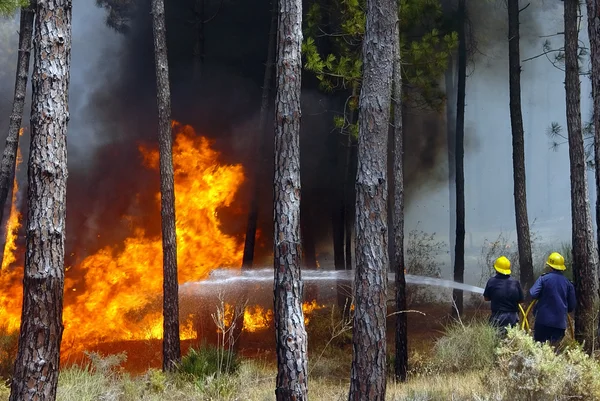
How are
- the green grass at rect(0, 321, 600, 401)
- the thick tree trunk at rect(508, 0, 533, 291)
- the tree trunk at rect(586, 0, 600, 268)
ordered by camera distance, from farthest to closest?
the thick tree trunk at rect(508, 0, 533, 291)
the green grass at rect(0, 321, 600, 401)
the tree trunk at rect(586, 0, 600, 268)

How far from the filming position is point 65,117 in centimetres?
505

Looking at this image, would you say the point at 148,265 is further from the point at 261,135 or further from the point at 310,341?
the point at 310,341

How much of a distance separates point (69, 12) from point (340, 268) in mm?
11648

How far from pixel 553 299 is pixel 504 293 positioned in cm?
70

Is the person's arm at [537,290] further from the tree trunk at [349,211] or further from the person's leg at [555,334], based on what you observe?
the tree trunk at [349,211]

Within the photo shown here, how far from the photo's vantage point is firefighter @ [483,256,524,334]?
8.56 metres

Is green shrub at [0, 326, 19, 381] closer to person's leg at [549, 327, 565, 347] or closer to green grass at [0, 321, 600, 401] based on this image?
green grass at [0, 321, 600, 401]

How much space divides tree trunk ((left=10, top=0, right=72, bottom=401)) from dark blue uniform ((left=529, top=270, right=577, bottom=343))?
639 centimetres

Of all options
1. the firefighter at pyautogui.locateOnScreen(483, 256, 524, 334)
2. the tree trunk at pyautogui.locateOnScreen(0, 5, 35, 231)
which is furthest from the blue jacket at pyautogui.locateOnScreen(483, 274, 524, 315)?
the tree trunk at pyautogui.locateOnScreen(0, 5, 35, 231)

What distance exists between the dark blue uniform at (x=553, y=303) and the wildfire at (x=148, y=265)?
8.72 meters

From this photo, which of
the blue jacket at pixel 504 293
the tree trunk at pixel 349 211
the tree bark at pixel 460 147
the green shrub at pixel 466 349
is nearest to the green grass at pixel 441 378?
the green shrub at pixel 466 349

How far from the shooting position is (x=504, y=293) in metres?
8.59

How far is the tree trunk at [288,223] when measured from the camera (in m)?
6.01

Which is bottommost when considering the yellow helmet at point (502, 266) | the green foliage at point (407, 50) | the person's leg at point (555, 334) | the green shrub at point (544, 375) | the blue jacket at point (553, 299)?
the person's leg at point (555, 334)
